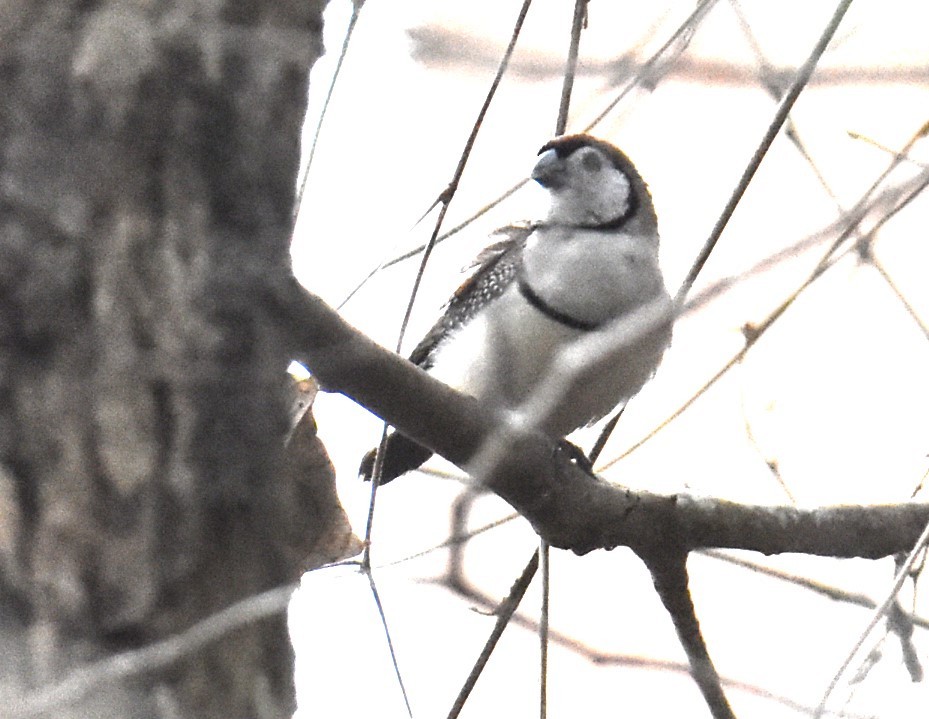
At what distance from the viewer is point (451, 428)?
7.35ft

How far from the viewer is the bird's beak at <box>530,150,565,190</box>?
3833 millimetres

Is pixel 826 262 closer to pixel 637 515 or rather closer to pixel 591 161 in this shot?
pixel 637 515

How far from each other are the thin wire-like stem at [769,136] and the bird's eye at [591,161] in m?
1.74

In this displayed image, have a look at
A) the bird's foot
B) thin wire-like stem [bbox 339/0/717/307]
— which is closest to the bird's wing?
the bird's foot

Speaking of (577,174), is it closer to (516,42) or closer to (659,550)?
(659,550)

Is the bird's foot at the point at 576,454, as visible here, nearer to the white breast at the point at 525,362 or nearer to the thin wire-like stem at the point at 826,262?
the white breast at the point at 525,362

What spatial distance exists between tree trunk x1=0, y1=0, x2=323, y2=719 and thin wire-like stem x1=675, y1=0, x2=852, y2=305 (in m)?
0.60

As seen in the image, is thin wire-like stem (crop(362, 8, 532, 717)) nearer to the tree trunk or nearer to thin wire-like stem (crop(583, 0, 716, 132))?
thin wire-like stem (crop(583, 0, 716, 132))

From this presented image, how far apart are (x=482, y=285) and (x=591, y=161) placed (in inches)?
23.1

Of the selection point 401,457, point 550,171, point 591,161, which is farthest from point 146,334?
point 591,161

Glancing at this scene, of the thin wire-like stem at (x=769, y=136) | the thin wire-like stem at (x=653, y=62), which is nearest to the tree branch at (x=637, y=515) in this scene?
the thin wire-like stem at (x=653, y=62)

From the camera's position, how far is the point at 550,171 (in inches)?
154

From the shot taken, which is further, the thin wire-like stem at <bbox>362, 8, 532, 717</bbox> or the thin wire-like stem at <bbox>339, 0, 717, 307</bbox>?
the thin wire-like stem at <bbox>362, 8, 532, 717</bbox>

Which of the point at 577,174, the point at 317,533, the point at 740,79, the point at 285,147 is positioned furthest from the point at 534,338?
the point at 285,147
